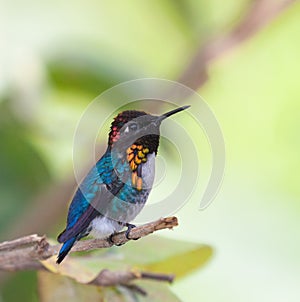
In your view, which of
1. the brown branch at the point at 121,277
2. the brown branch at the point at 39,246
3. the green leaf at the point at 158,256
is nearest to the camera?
the brown branch at the point at 39,246

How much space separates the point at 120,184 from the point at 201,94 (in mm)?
1027

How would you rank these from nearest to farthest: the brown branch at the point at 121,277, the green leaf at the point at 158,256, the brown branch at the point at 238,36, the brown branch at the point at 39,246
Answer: the brown branch at the point at 39,246 → the brown branch at the point at 121,277 → the green leaf at the point at 158,256 → the brown branch at the point at 238,36

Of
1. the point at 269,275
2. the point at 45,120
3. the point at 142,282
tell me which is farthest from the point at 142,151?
the point at 269,275

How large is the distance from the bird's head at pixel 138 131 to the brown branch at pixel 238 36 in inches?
26.4

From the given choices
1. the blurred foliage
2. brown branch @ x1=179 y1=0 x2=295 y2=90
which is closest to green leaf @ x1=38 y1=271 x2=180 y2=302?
the blurred foliage

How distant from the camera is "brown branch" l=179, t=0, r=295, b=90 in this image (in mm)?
1356

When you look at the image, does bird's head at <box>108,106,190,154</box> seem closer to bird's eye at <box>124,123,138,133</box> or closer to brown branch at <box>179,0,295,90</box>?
bird's eye at <box>124,123,138,133</box>

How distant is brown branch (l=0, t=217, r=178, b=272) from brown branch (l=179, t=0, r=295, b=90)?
1.77ft

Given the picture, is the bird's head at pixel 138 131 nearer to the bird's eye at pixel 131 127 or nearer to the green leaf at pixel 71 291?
the bird's eye at pixel 131 127

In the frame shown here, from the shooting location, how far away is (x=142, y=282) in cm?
101

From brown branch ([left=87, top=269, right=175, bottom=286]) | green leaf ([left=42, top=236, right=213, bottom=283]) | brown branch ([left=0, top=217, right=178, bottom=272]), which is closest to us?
brown branch ([left=0, top=217, right=178, bottom=272])

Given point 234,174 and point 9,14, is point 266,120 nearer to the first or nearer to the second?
point 234,174

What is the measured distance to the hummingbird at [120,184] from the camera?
0.70m

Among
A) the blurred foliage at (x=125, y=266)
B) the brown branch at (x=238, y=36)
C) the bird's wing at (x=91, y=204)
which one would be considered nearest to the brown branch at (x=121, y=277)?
the blurred foliage at (x=125, y=266)
